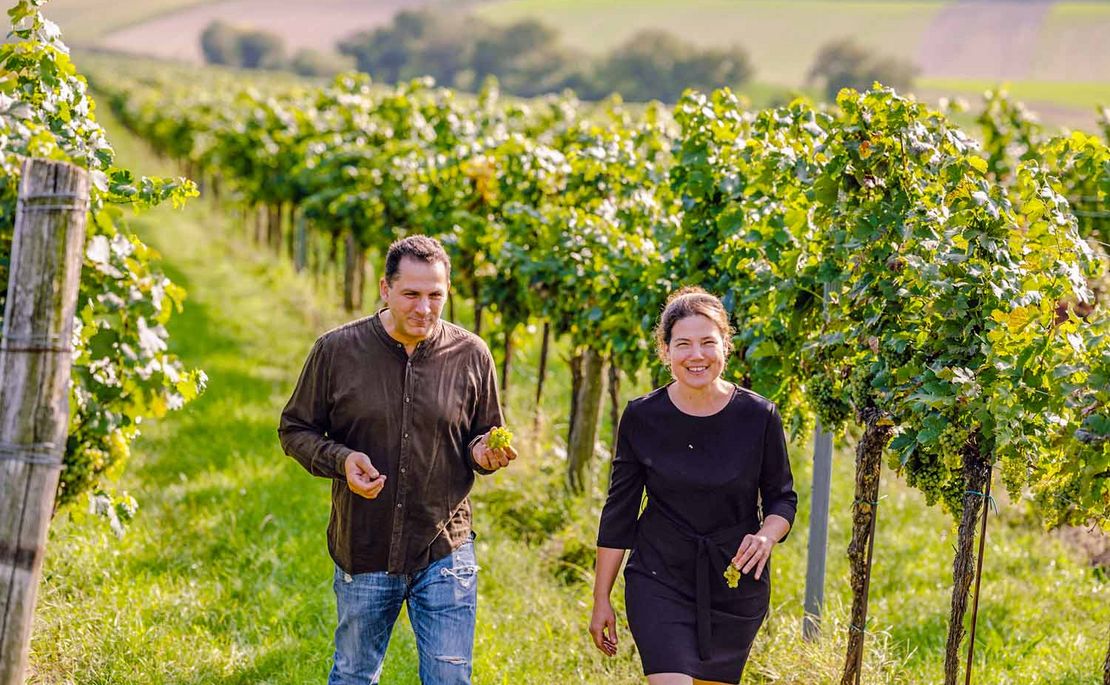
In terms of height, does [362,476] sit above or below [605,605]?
above

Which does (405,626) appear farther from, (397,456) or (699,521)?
(699,521)

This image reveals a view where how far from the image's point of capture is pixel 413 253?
390 cm

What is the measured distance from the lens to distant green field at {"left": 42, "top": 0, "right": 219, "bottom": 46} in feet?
350

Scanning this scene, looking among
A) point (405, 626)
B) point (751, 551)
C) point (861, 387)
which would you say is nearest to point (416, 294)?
point (751, 551)

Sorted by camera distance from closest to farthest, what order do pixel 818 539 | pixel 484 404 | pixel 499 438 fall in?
pixel 499 438 < pixel 484 404 < pixel 818 539

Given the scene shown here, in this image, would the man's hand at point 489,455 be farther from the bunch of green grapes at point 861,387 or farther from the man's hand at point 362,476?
the bunch of green grapes at point 861,387

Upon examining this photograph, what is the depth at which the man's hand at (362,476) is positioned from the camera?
3736 mm

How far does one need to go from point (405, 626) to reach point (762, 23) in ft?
242

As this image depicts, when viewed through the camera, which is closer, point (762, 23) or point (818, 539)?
point (818, 539)

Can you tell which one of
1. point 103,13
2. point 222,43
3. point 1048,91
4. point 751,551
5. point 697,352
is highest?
point 103,13

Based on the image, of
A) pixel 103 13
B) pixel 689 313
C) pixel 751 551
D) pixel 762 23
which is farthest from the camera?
pixel 103 13

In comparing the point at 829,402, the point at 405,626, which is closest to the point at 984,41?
the point at 405,626

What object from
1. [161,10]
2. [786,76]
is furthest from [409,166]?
[161,10]

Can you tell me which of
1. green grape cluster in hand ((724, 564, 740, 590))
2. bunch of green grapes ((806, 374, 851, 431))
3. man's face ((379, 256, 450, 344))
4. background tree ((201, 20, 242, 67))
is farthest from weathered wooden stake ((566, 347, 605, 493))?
background tree ((201, 20, 242, 67))
